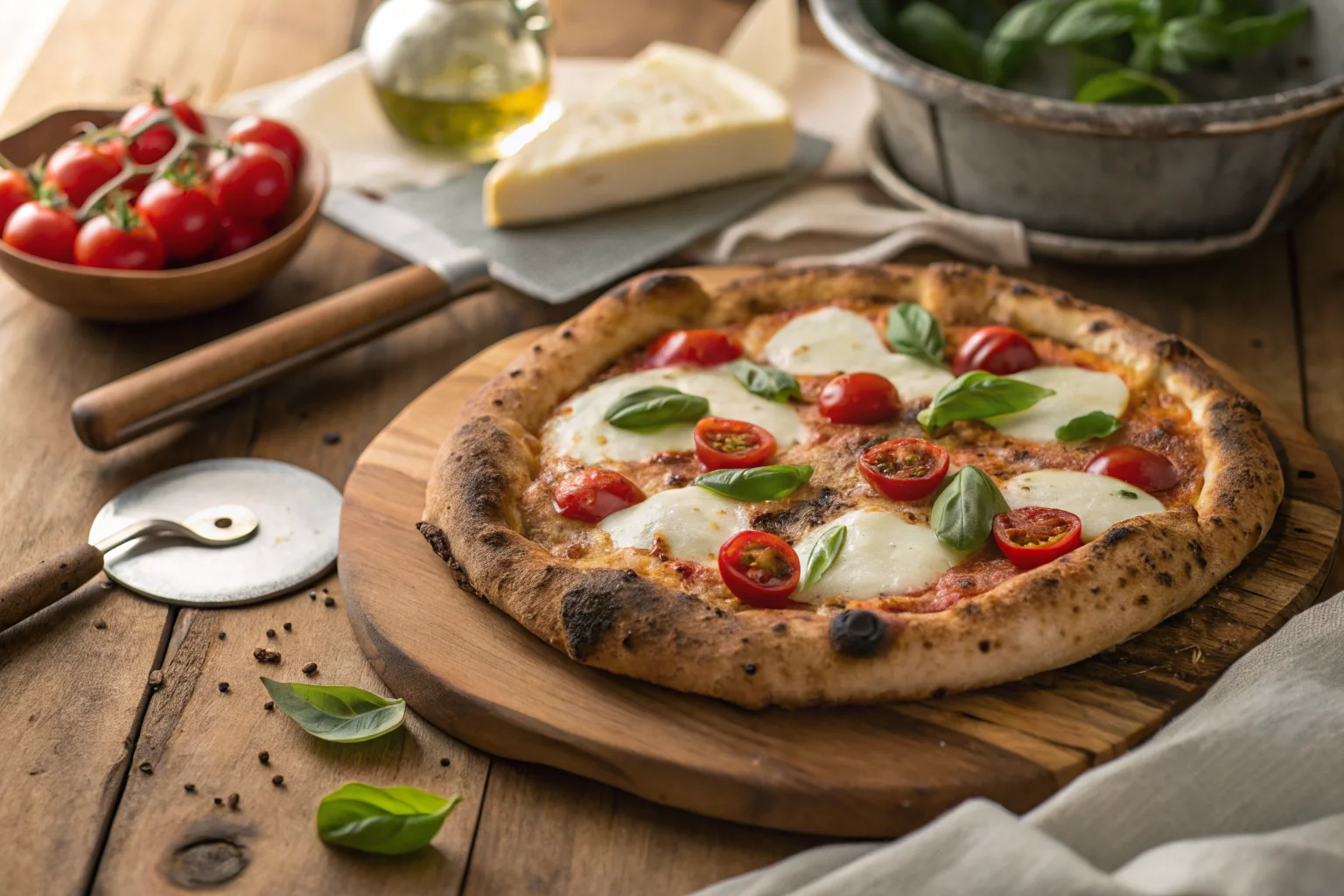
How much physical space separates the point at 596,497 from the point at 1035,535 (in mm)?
1033

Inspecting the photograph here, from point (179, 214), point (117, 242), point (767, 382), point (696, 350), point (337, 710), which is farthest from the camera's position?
point (179, 214)

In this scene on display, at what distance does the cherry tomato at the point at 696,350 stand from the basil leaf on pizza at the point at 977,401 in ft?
2.12

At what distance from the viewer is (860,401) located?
11.7 ft

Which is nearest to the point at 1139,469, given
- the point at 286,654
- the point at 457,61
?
the point at 286,654

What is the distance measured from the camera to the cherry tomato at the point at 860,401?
358cm

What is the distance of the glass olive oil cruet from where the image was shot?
212 inches

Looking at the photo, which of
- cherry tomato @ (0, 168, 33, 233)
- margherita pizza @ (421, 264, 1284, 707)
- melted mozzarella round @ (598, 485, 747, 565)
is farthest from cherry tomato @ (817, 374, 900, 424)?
cherry tomato @ (0, 168, 33, 233)

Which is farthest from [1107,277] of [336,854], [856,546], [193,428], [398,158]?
[336,854]

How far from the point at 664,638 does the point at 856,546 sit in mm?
535

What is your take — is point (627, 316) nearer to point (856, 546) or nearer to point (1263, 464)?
point (856, 546)

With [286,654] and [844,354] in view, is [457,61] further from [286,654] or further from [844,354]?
[286,654]

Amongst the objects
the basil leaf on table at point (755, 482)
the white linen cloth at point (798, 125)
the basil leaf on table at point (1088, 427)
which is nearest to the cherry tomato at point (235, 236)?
the white linen cloth at point (798, 125)

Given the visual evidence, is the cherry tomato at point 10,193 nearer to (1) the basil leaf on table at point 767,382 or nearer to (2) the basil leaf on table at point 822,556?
(1) the basil leaf on table at point 767,382

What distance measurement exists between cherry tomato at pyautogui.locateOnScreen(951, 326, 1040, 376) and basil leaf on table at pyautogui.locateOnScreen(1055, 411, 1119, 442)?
336 mm
